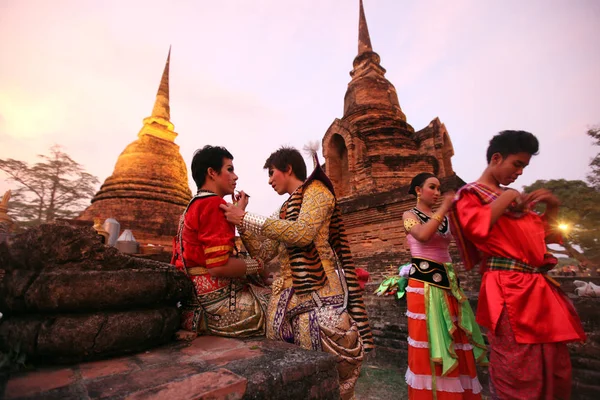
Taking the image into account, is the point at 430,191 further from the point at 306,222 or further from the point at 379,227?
the point at 379,227

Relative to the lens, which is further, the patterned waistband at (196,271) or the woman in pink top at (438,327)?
the woman in pink top at (438,327)

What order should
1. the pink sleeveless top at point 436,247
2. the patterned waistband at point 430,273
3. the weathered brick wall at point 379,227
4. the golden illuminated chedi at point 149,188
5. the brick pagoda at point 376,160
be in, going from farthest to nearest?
the golden illuminated chedi at point 149,188
the brick pagoda at point 376,160
the weathered brick wall at point 379,227
the pink sleeveless top at point 436,247
the patterned waistband at point 430,273

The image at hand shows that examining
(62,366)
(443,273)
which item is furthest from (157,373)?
(443,273)

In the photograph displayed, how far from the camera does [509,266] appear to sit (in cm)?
172

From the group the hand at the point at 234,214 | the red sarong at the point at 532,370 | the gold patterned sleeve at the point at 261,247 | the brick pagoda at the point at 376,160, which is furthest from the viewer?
the brick pagoda at the point at 376,160

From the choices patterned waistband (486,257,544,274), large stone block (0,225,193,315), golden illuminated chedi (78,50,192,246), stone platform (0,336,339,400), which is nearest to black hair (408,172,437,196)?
patterned waistband (486,257,544,274)

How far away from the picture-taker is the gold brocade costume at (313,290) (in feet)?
5.05

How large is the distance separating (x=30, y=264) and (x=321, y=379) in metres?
1.36

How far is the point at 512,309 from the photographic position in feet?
5.32

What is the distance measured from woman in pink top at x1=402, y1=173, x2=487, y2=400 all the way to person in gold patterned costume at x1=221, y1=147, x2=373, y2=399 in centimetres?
73

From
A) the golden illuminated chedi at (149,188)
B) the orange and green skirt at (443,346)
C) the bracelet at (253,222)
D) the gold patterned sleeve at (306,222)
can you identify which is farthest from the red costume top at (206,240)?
the golden illuminated chedi at (149,188)

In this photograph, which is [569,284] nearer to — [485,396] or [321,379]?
[485,396]

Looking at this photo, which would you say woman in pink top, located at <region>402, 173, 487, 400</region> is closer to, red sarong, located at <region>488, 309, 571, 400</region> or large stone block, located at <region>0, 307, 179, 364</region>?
red sarong, located at <region>488, 309, 571, 400</region>

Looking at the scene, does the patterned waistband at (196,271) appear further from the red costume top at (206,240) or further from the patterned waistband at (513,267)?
the patterned waistband at (513,267)
